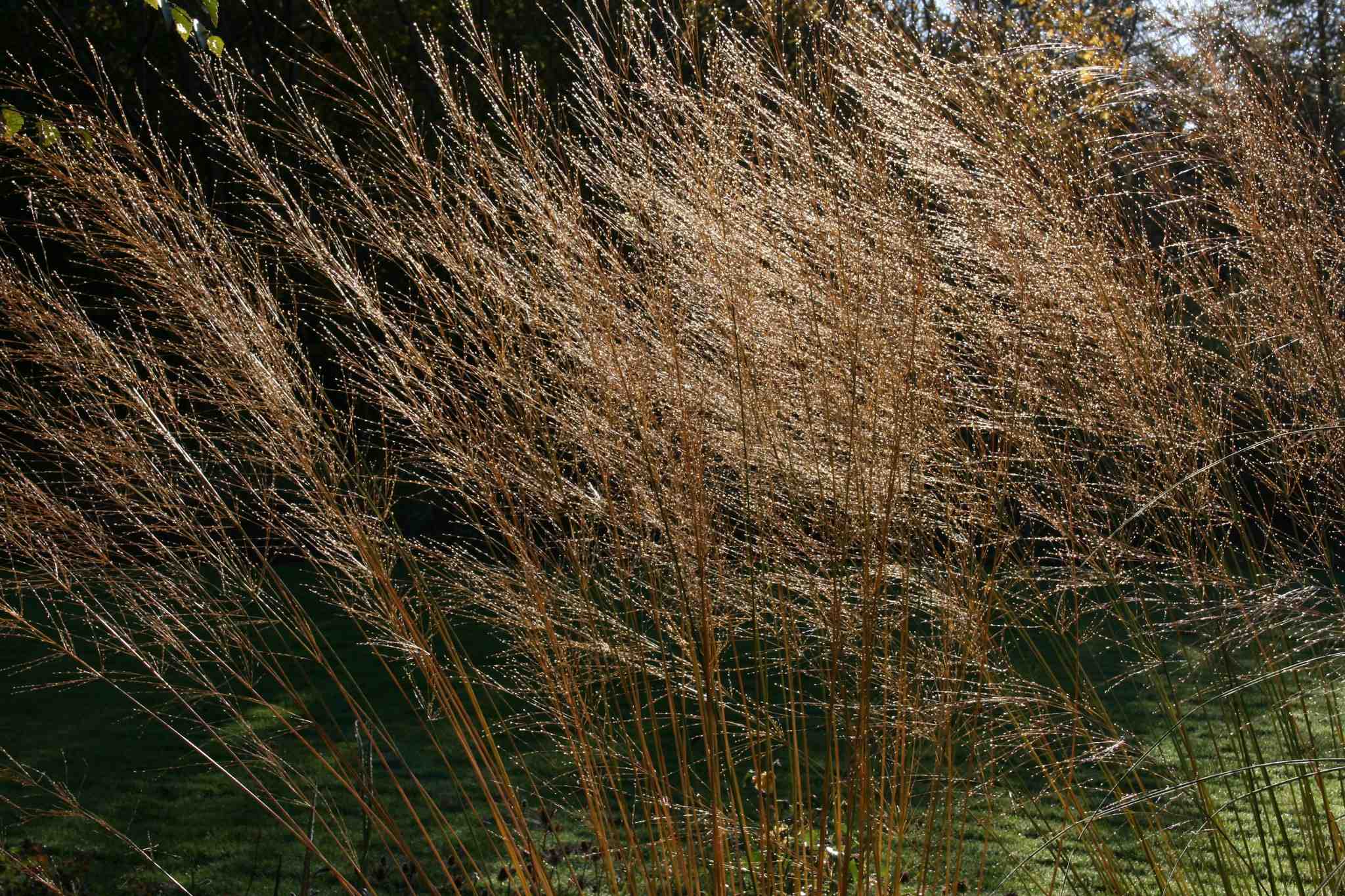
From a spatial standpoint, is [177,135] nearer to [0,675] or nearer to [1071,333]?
[0,675]

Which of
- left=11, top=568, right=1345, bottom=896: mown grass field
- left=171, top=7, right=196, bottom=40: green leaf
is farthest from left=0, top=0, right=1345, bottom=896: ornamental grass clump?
left=171, top=7, right=196, bottom=40: green leaf

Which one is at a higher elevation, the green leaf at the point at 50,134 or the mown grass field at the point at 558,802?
the green leaf at the point at 50,134

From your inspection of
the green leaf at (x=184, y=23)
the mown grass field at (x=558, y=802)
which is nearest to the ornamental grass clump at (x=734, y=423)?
the mown grass field at (x=558, y=802)

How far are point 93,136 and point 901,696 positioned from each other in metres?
1.49

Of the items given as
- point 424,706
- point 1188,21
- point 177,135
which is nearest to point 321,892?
point 424,706

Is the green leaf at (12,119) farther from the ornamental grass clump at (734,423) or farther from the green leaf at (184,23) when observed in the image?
the ornamental grass clump at (734,423)

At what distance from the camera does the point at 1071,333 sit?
204 cm

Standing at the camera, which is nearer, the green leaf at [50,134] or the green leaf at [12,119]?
the green leaf at [50,134]

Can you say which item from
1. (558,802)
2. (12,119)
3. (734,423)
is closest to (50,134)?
(12,119)

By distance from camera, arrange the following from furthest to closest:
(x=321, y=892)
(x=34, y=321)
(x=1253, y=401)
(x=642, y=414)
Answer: (x=321, y=892), (x=1253, y=401), (x=34, y=321), (x=642, y=414)

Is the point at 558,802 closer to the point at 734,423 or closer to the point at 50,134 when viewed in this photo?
the point at 734,423

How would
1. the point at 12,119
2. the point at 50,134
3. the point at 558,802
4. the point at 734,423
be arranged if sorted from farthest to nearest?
the point at 12,119 → the point at 558,802 → the point at 50,134 → the point at 734,423

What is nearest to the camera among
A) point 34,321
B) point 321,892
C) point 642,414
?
point 642,414

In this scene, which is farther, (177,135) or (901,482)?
(177,135)
